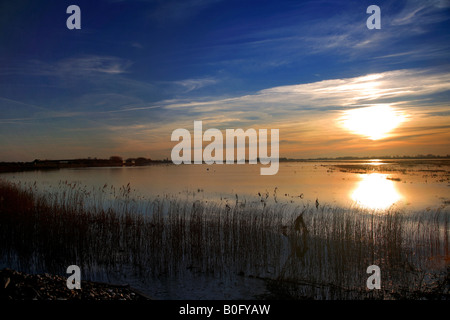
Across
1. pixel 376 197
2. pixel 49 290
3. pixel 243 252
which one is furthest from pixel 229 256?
pixel 376 197

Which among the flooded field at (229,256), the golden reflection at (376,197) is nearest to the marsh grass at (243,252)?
the flooded field at (229,256)

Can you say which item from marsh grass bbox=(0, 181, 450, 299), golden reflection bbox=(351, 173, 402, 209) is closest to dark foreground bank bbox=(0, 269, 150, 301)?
marsh grass bbox=(0, 181, 450, 299)

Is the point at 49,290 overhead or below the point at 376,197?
overhead

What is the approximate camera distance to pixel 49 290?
5508 millimetres

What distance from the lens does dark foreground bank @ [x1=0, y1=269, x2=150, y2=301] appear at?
5.14 m

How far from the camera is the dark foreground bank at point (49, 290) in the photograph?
202 inches

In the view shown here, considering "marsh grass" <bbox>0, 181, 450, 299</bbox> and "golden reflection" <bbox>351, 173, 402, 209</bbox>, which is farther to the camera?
"golden reflection" <bbox>351, 173, 402, 209</bbox>

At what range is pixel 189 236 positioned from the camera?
967 cm

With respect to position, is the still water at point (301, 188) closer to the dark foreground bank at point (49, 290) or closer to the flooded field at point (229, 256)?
the flooded field at point (229, 256)

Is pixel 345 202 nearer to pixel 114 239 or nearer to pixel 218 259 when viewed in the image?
pixel 218 259

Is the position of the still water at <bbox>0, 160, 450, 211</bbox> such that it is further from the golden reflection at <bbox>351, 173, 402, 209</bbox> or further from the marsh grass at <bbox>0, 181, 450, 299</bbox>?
the marsh grass at <bbox>0, 181, 450, 299</bbox>

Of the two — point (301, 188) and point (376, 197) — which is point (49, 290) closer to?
point (376, 197)
